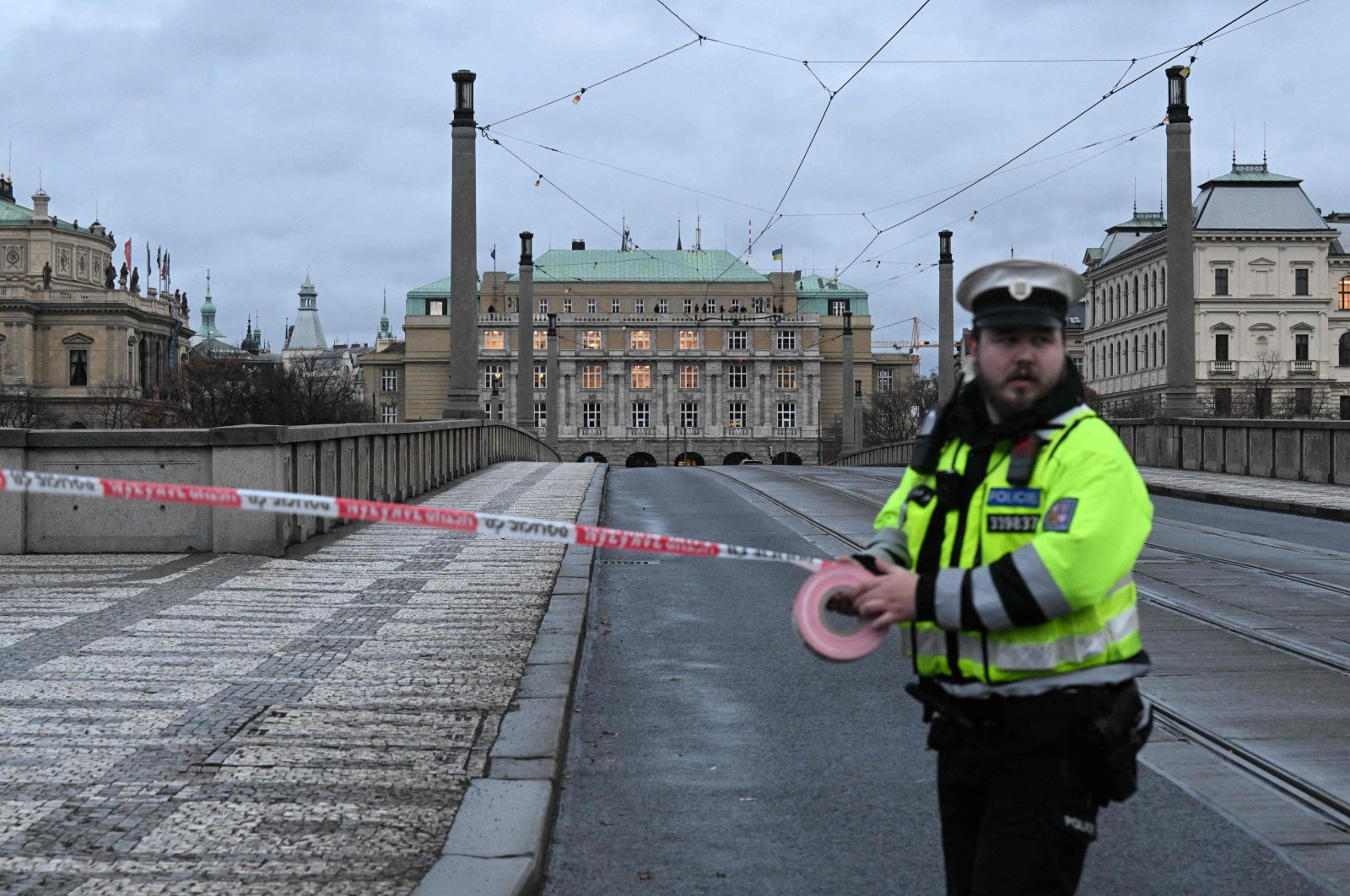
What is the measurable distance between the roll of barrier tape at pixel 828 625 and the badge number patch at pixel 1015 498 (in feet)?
1.03

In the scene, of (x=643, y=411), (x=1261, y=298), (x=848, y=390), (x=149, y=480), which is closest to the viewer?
(x=149, y=480)

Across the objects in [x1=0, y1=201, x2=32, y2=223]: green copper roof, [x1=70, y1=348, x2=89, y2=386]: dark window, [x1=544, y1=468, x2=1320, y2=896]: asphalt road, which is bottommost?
[x1=544, y1=468, x2=1320, y2=896]: asphalt road

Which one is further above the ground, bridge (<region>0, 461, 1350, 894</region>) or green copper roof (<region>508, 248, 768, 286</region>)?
green copper roof (<region>508, 248, 768, 286</region>)

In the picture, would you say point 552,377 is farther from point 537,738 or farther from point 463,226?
point 537,738

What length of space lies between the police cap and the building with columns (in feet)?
387

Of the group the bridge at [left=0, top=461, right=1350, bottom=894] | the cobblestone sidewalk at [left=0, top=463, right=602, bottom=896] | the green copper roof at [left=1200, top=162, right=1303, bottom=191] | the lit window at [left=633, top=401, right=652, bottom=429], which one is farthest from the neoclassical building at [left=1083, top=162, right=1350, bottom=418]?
the cobblestone sidewalk at [left=0, top=463, right=602, bottom=896]

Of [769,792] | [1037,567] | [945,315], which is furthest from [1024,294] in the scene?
[945,315]

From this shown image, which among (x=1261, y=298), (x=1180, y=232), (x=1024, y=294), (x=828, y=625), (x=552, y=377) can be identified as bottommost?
(x=828, y=625)

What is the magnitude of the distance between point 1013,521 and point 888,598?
0.30 metres

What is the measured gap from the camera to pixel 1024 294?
314 cm

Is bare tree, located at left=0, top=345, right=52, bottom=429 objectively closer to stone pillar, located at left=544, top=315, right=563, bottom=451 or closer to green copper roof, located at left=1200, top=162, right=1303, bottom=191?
stone pillar, located at left=544, top=315, right=563, bottom=451

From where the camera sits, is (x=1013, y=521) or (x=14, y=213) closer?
(x=1013, y=521)

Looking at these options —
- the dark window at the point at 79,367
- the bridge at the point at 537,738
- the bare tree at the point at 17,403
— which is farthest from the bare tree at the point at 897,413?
the bridge at the point at 537,738

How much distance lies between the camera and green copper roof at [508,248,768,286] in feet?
414
